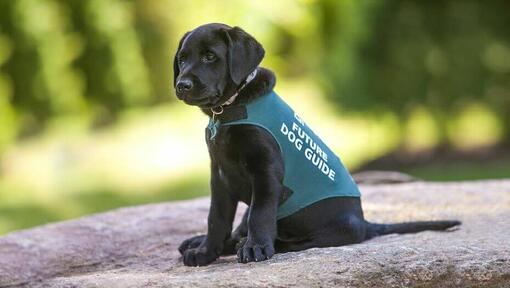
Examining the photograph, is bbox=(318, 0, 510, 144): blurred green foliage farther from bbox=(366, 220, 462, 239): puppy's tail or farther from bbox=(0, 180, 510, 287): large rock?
bbox=(366, 220, 462, 239): puppy's tail

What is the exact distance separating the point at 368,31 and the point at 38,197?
5.00 m

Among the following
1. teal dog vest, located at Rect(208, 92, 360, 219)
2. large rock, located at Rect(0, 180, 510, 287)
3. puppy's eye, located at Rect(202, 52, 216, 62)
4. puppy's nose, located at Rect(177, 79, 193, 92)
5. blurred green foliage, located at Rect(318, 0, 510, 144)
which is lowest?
large rock, located at Rect(0, 180, 510, 287)

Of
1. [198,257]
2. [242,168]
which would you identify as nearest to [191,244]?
[198,257]

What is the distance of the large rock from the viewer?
383 centimetres

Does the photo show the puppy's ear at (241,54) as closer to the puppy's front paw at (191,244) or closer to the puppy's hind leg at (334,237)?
the puppy's hind leg at (334,237)

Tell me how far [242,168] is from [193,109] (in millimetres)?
13132

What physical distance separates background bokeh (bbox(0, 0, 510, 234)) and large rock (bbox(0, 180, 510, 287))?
187 inches

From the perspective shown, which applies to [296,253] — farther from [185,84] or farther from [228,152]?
[185,84]

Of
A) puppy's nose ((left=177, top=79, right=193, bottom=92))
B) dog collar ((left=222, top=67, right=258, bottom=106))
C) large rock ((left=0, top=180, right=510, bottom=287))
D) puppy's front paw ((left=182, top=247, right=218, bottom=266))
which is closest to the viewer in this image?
large rock ((left=0, top=180, right=510, bottom=287))

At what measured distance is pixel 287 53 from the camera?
17375 millimetres

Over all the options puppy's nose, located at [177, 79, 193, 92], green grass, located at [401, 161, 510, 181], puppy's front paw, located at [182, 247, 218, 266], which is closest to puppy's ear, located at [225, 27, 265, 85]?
puppy's nose, located at [177, 79, 193, 92]

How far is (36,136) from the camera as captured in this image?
50.4ft

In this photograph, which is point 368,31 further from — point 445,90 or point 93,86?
point 93,86

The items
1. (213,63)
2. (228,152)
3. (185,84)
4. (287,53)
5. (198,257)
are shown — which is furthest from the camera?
(287,53)
